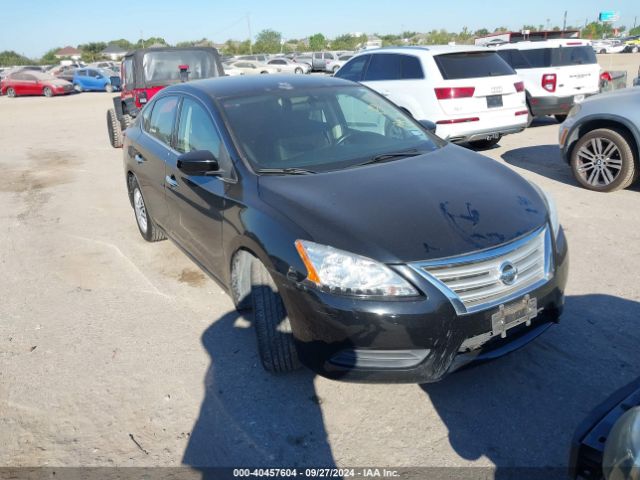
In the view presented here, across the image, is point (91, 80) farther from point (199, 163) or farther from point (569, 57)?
point (199, 163)

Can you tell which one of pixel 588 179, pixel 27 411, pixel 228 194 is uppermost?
pixel 228 194

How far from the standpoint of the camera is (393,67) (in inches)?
360

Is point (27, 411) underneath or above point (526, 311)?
underneath

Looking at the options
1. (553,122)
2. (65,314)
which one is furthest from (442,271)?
(553,122)

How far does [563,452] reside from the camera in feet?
8.64

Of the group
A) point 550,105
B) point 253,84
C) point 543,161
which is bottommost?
point 543,161

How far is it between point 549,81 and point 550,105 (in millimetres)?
445

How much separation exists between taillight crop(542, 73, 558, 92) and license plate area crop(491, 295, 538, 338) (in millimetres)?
8836

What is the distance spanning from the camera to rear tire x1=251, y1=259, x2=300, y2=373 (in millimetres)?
3047

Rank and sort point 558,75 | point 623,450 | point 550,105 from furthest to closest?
point 550,105 → point 558,75 → point 623,450

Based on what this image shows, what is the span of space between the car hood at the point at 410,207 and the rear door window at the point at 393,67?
5.49m

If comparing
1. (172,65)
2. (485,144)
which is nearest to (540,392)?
(485,144)

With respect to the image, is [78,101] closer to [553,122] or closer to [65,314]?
[553,122]

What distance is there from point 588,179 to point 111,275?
5613mm
